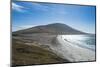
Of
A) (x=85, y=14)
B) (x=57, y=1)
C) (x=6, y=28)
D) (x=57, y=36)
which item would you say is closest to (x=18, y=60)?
(x=6, y=28)

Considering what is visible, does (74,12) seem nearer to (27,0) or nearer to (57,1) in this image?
(57,1)

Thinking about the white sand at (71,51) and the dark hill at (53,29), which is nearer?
the dark hill at (53,29)

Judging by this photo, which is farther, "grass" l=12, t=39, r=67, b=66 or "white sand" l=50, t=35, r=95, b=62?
"white sand" l=50, t=35, r=95, b=62

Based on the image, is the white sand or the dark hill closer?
the dark hill

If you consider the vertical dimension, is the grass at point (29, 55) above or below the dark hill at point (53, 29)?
below

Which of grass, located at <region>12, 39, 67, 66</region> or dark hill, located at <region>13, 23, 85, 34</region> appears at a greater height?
dark hill, located at <region>13, 23, 85, 34</region>

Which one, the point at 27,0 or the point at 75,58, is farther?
the point at 75,58

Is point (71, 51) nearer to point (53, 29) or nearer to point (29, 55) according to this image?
point (53, 29)

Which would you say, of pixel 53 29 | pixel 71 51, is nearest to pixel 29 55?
pixel 53 29

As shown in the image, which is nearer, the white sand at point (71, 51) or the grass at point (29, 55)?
the grass at point (29, 55)
